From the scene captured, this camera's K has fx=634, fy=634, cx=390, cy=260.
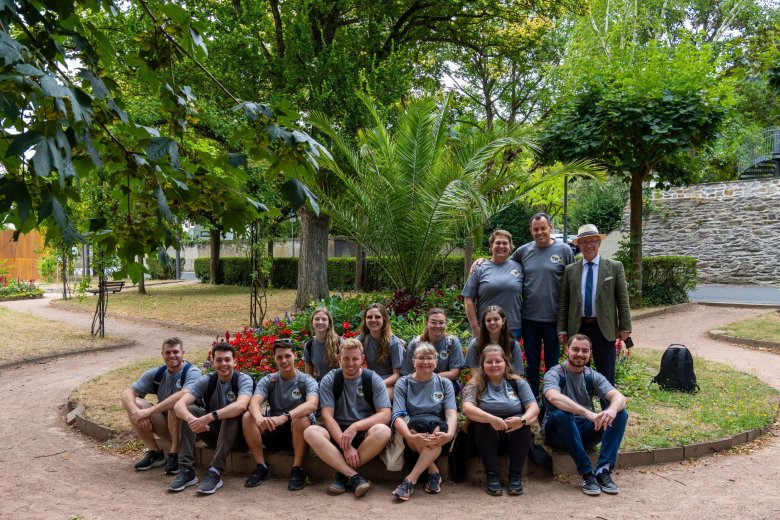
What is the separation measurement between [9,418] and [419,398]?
4.83m

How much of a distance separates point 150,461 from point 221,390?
866mm

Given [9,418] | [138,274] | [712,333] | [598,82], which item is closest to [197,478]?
[138,274]

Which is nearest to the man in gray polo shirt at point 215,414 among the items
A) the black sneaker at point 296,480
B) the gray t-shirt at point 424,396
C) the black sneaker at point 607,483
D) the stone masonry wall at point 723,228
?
the black sneaker at point 296,480

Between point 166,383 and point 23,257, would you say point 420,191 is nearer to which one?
point 166,383

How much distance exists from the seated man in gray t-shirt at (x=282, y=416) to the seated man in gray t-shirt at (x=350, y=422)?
0.14m

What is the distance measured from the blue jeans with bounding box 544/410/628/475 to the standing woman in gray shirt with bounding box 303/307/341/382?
1.88 m

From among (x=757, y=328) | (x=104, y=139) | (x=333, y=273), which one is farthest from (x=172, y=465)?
(x=333, y=273)

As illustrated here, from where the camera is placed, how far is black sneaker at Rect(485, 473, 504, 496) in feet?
14.5

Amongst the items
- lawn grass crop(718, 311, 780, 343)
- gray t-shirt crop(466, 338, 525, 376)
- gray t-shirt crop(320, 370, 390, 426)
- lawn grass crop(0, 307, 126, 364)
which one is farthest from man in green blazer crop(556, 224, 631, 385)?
lawn grass crop(0, 307, 126, 364)

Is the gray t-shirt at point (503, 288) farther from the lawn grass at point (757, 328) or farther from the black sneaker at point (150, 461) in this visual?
the lawn grass at point (757, 328)

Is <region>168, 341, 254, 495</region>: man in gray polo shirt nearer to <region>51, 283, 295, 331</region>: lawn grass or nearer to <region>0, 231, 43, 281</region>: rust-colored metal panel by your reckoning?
<region>51, 283, 295, 331</region>: lawn grass

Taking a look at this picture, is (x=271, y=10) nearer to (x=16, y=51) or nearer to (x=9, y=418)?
(x=9, y=418)

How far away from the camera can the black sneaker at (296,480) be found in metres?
4.59

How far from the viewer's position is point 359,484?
4426 millimetres
